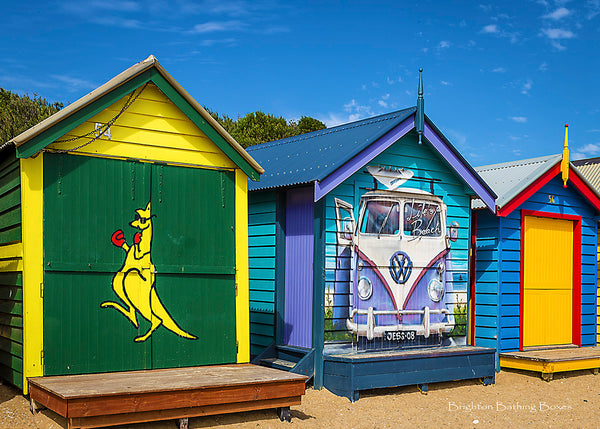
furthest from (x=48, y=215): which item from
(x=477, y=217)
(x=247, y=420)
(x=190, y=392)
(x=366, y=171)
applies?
(x=477, y=217)

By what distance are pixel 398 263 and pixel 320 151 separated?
2.13 metres

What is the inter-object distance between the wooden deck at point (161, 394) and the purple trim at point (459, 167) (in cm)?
463

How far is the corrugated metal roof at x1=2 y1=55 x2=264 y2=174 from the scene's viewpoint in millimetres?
7062

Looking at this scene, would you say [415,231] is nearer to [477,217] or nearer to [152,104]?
[477,217]

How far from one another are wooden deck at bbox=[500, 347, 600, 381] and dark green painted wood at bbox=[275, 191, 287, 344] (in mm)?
4140

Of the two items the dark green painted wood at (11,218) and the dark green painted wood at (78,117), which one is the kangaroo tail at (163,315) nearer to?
the dark green painted wood at (11,218)

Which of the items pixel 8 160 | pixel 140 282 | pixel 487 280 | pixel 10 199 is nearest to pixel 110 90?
pixel 8 160

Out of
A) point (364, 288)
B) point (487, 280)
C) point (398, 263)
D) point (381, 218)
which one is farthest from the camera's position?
point (487, 280)

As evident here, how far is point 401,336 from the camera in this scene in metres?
10.2

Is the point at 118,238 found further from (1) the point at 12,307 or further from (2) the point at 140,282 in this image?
(1) the point at 12,307

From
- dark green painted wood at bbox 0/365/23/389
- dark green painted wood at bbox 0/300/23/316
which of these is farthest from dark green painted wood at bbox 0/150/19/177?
dark green painted wood at bbox 0/365/23/389

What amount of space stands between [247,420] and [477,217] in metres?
6.54

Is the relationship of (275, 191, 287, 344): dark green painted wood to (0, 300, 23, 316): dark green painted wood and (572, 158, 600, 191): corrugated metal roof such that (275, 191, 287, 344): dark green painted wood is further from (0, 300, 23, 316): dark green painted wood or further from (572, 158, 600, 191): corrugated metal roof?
(572, 158, 600, 191): corrugated metal roof

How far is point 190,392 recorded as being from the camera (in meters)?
6.77
